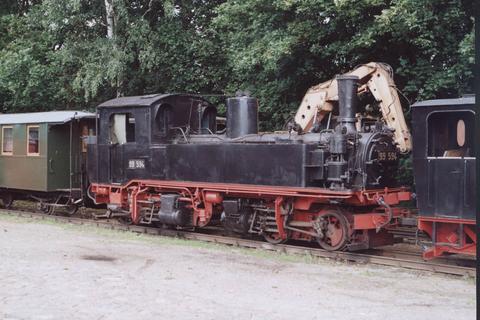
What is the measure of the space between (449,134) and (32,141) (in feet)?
36.7

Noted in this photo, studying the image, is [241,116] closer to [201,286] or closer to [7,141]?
[201,286]

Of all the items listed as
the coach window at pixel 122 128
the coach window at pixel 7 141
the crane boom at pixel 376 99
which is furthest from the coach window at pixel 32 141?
the crane boom at pixel 376 99

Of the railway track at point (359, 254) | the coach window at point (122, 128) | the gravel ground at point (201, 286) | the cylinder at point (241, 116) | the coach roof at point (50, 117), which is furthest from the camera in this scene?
the coach roof at point (50, 117)

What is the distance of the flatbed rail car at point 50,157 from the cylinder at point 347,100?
308 inches

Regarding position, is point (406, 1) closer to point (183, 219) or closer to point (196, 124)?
point (196, 124)

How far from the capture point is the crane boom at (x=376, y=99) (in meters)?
11.0

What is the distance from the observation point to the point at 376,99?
448 inches

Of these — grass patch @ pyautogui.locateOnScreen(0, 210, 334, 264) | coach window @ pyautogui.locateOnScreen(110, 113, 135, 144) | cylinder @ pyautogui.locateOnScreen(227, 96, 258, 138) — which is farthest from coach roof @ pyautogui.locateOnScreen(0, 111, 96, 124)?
cylinder @ pyautogui.locateOnScreen(227, 96, 258, 138)

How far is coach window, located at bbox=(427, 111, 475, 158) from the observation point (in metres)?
8.95

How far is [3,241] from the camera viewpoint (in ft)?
35.2

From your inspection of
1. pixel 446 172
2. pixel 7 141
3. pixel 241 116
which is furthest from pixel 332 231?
pixel 7 141

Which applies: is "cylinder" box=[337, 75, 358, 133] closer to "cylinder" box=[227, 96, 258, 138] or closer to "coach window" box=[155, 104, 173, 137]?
"cylinder" box=[227, 96, 258, 138]

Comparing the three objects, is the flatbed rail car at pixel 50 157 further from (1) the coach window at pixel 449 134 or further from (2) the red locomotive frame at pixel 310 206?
(1) the coach window at pixel 449 134

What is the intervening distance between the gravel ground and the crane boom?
9.74ft
